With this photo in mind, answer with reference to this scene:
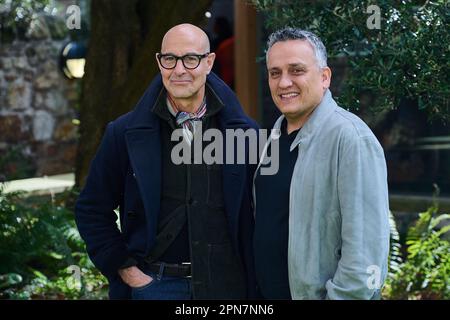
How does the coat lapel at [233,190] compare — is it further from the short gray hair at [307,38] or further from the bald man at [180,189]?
the short gray hair at [307,38]

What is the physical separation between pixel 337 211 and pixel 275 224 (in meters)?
0.26

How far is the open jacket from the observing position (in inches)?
132

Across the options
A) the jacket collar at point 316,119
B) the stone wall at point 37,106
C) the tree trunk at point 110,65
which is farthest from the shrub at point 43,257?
the stone wall at point 37,106

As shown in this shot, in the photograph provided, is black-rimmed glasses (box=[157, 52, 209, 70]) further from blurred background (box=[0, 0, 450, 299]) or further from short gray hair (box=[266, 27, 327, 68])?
blurred background (box=[0, 0, 450, 299])

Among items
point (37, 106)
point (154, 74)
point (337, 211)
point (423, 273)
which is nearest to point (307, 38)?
point (337, 211)

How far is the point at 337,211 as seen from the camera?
2955mm

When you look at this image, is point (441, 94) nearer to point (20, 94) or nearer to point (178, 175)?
point (178, 175)

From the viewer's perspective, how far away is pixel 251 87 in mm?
8898

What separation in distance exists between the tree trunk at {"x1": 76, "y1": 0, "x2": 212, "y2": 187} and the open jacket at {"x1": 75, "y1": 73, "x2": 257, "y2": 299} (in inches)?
128

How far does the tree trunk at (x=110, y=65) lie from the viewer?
6891 millimetres

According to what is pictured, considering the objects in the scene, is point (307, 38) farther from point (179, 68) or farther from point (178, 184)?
point (178, 184)

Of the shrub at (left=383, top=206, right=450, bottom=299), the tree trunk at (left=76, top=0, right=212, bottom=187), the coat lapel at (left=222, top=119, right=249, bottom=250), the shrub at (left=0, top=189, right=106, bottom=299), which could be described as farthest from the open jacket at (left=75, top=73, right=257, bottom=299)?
the tree trunk at (left=76, top=0, right=212, bottom=187)

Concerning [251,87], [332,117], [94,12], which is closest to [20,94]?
[251,87]
